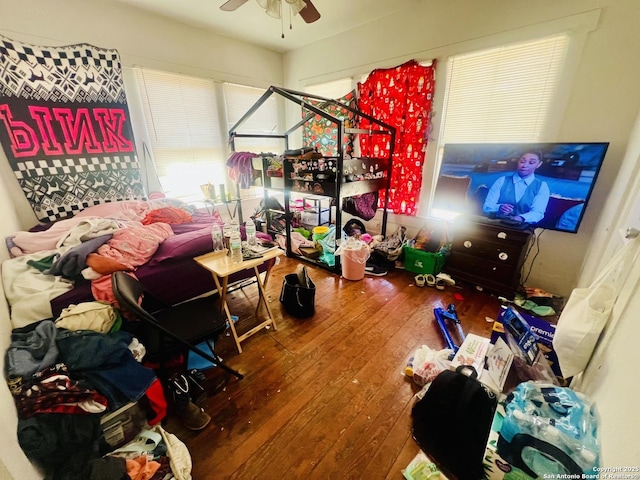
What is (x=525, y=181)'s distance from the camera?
7.19 ft

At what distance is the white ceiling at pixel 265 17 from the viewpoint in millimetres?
2680

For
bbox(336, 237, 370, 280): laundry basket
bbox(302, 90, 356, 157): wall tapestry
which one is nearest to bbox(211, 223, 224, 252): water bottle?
bbox(336, 237, 370, 280): laundry basket

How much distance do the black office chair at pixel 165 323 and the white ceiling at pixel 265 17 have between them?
2958mm

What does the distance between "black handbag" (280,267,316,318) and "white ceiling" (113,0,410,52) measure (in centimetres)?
283

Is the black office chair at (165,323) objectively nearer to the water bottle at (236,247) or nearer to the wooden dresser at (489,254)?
the water bottle at (236,247)

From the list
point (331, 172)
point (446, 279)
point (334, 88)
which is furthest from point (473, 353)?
point (334, 88)

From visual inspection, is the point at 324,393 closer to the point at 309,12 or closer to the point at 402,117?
the point at 309,12

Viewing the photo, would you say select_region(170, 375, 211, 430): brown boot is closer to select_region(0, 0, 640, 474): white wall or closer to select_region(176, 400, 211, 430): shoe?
select_region(176, 400, 211, 430): shoe

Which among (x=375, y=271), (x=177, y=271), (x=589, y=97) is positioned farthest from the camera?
(x=375, y=271)

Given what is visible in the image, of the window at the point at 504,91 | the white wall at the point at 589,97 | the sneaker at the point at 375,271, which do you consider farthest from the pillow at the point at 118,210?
the window at the point at 504,91

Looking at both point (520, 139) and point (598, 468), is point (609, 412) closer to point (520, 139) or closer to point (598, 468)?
point (598, 468)

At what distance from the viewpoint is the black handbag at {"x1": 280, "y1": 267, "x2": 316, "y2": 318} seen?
2100 millimetres

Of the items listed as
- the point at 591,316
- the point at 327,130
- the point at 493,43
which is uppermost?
the point at 493,43

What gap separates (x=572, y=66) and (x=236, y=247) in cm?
300
